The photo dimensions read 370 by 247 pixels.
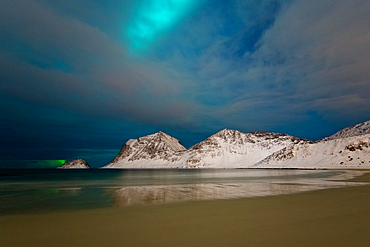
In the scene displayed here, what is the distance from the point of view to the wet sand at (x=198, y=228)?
6.20 meters

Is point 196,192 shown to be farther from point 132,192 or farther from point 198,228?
point 198,228

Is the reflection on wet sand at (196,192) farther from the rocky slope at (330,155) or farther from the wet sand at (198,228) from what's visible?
the rocky slope at (330,155)

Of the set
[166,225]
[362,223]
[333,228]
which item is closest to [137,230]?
[166,225]

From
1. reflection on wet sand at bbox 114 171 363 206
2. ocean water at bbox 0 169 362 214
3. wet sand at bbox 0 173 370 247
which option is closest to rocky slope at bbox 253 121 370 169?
ocean water at bbox 0 169 362 214

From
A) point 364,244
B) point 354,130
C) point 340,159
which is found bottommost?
point 364,244

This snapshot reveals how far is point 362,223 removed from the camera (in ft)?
25.8

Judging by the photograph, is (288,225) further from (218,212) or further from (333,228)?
(218,212)

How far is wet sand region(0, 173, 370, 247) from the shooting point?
6.20m

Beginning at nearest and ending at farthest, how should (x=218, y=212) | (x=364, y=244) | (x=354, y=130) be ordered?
(x=364, y=244), (x=218, y=212), (x=354, y=130)

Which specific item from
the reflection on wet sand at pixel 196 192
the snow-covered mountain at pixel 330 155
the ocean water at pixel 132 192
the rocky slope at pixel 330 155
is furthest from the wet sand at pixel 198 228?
the snow-covered mountain at pixel 330 155

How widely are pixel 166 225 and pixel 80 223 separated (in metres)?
3.66

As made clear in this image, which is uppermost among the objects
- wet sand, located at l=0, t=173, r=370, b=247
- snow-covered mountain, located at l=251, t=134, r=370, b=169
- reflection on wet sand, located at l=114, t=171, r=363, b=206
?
snow-covered mountain, located at l=251, t=134, r=370, b=169

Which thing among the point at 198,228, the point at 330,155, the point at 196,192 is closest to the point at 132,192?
the point at 196,192

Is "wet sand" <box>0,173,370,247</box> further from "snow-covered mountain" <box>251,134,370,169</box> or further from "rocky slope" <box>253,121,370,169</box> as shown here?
"snow-covered mountain" <box>251,134,370,169</box>
